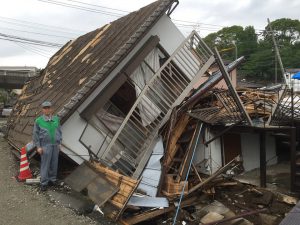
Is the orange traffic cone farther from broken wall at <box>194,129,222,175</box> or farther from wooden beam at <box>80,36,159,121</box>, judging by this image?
broken wall at <box>194,129,222,175</box>

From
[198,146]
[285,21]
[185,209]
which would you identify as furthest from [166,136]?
[285,21]

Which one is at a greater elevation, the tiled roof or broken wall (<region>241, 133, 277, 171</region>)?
the tiled roof

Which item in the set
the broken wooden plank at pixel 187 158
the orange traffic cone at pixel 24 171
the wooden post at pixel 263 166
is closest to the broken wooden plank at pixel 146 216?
the broken wooden plank at pixel 187 158

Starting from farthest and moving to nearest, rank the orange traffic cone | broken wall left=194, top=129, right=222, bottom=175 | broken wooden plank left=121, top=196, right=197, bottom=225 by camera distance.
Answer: broken wall left=194, top=129, right=222, bottom=175 → the orange traffic cone → broken wooden plank left=121, top=196, right=197, bottom=225

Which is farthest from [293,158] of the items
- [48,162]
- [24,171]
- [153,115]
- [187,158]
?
[24,171]

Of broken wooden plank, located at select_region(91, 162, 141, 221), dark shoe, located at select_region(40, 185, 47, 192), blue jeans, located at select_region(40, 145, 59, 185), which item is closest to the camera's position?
broken wooden plank, located at select_region(91, 162, 141, 221)

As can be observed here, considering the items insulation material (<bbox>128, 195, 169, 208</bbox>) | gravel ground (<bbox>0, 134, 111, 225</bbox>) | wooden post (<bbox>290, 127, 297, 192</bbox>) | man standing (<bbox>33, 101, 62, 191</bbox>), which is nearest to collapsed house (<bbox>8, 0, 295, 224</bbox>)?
insulation material (<bbox>128, 195, 169, 208</bbox>)

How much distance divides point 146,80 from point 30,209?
4921mm

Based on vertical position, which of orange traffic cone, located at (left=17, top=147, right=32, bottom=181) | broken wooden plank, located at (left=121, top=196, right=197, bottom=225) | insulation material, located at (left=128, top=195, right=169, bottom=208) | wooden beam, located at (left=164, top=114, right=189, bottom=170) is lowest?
broken wooden plank, located at (left=121, top=196, right=197, bottom=225)

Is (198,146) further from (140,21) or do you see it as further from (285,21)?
(285,21)

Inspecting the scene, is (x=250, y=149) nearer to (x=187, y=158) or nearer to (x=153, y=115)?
(x=187, y=158)

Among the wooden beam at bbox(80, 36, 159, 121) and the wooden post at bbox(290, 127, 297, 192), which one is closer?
the wooden post at bbox(290, 127, 297, 192)

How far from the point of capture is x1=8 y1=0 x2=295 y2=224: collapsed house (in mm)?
8219

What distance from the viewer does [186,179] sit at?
8398mm
